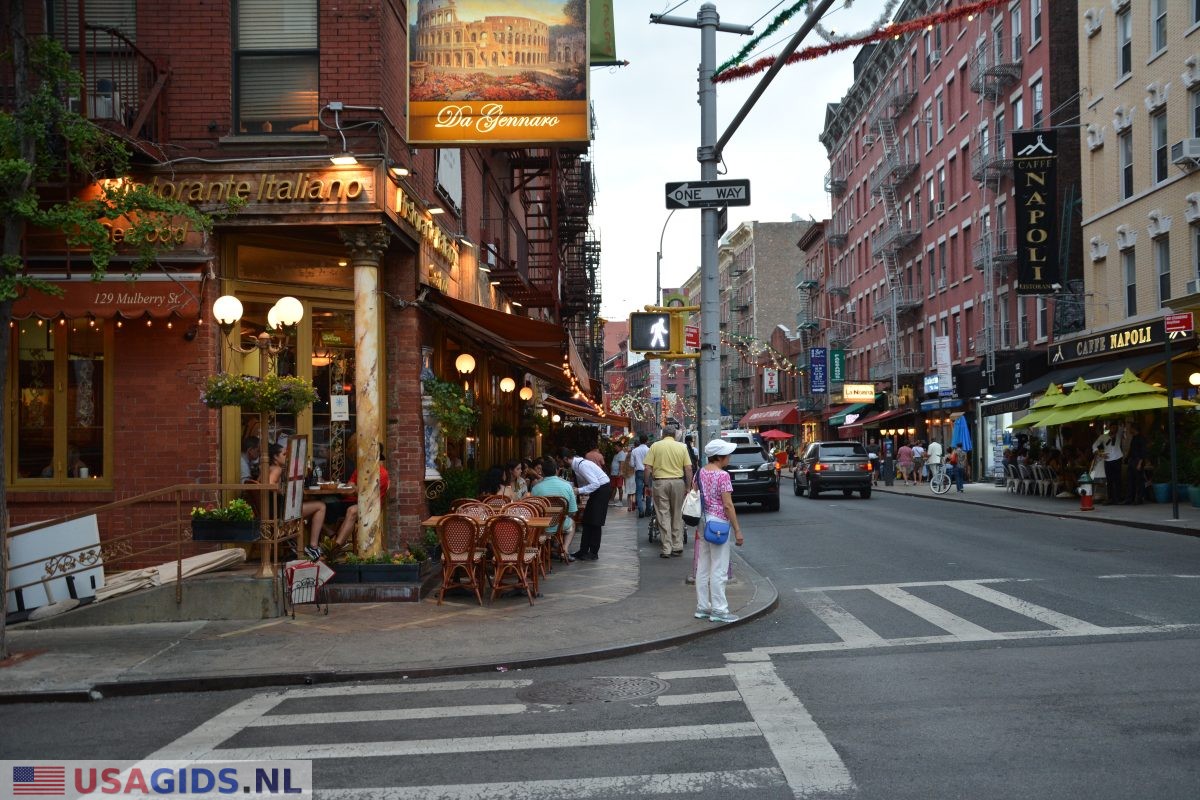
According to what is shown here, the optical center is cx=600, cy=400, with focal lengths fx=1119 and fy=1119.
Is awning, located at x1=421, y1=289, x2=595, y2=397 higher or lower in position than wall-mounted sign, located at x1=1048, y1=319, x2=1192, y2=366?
lower

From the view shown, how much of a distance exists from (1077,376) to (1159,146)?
258 inches

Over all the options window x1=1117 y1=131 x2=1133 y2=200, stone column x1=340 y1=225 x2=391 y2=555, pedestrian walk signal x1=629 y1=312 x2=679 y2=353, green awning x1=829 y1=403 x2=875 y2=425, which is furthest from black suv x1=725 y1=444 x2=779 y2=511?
green awning x1=829 y1=403 x2=875 y2=425

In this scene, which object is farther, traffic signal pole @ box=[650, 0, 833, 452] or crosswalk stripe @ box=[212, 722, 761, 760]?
traffic signal pole @ box=[650, 0, 833, 452]

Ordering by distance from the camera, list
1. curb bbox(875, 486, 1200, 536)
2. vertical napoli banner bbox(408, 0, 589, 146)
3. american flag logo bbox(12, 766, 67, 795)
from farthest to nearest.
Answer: curb bbox(875, 486, 1200, 536) < vertical napoli banner bbox(408, 0, 589, 146) < american flag logo bbox(12, 766, 67, 795)

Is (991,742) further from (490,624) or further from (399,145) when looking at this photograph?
(399,145)

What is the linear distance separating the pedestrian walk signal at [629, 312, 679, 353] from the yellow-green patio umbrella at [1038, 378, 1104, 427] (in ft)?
47.4

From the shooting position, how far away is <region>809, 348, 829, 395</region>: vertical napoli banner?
6556 cm

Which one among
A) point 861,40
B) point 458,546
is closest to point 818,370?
point 861,40

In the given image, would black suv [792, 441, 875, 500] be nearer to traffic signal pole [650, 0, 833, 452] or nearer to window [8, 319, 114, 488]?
traffic signal pole [650, 0, 833, 452]

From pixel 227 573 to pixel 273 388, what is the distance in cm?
219

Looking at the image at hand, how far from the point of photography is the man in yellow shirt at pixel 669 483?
16312 millimetres

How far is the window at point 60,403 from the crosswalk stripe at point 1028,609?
981 cm

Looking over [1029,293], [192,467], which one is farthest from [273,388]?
[1029,293]

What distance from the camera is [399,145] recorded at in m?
13.8
